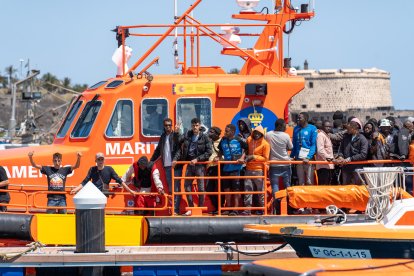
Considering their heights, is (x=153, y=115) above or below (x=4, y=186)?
above

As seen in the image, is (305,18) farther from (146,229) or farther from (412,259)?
(412,259)

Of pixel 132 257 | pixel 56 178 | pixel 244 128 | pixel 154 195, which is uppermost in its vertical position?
pixel 244 128

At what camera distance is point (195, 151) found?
1386 cm

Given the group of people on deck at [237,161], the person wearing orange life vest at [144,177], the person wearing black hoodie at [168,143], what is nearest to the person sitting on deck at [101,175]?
the group of people on deck at [237,161]

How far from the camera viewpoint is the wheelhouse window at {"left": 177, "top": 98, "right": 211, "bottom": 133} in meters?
14.5

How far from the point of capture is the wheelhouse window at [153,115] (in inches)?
570

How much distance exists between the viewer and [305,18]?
15.7 m

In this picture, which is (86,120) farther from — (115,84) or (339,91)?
(339,91)

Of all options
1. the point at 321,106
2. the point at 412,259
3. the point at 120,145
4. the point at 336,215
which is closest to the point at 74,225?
the point at 120,145

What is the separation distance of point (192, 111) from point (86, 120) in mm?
1574

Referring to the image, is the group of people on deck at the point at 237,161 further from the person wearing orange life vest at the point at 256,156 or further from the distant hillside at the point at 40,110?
the distant hillside at the point at 40,110

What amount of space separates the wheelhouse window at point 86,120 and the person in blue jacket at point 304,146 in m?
2.92

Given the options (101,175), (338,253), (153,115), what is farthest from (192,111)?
(338,253)

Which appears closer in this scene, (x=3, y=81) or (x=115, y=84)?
(x=115, y=84)
